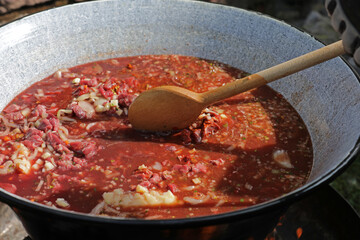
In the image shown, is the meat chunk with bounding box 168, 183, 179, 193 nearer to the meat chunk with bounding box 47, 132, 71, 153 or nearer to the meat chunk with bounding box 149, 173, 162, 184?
the meat chunk with bounding box 149, 173, 162, 184

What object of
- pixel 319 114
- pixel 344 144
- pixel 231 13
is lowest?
pixel 319 114

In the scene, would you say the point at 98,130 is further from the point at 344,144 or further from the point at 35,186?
the point at 344,144

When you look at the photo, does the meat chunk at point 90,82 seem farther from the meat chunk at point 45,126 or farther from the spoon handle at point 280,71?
the spoon handle at point 280,71

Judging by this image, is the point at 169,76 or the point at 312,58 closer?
the point at 312,58

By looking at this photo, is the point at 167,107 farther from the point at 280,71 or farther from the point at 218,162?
the point at 280,71


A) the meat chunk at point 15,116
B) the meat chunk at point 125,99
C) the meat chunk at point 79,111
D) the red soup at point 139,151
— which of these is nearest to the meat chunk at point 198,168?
the red soup at point 139,151

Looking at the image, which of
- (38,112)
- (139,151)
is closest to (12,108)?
(38,112)

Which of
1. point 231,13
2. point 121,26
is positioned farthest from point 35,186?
point 231,13
